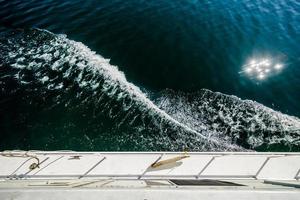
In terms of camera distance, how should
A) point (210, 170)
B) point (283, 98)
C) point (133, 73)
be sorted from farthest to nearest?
point (133, 73) < point (283, 98) < point (210, 170)

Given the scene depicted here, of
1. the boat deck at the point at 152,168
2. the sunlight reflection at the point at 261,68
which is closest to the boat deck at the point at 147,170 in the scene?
the boat deck at the point at 152,168

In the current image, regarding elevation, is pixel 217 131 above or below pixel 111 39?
below

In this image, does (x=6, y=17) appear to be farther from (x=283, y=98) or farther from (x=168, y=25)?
(x=283, y=98)

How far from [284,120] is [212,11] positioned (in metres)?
9.08

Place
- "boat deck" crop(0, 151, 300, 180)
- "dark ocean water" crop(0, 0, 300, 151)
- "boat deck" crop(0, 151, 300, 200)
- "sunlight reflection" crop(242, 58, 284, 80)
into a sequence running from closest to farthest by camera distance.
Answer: "boat deck" crop(0, 151, 300, 200), "boat deck" crop(0, 151, 300, 180), "dark ocean water" crop(0, 0, 300, 151), "sunlight reflection" crop(242, 58, 284, 80)

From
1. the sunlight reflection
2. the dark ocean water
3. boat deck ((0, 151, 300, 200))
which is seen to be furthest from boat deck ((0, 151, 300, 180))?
the sunlight reflection

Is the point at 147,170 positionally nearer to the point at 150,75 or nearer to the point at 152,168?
the point at 152,168

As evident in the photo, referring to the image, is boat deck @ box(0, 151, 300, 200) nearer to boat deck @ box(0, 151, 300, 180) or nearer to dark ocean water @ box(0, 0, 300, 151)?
boat deck @ box(0, 151, 300, 180)

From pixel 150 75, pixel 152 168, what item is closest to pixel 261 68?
pixel 150 75

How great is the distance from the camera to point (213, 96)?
1434cm

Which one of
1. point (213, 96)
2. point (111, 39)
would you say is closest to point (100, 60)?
point (111, 39)

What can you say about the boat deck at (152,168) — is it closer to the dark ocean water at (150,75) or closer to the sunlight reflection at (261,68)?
the dark ocean water at (150,75)

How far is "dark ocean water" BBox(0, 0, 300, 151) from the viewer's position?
12656mm

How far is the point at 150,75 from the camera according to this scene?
51.0 ft
